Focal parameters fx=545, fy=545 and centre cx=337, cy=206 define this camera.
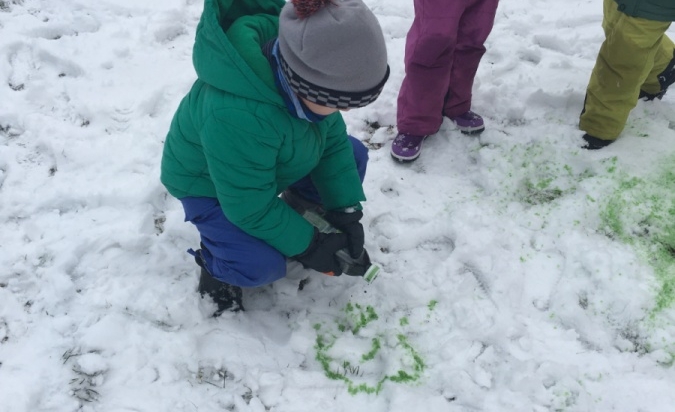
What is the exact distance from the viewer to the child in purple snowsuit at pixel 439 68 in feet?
8.14

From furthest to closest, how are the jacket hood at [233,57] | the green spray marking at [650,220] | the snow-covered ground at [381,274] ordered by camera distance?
the green spray marking at [650,220], the snow-covered ground at [381,274], the jacket hood at [233,57]

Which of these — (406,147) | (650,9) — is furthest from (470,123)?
(650,9)

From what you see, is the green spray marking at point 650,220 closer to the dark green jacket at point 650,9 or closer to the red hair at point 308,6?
the dark green jacket at point 650,9

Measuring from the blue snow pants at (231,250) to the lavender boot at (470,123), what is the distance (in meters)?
1.36

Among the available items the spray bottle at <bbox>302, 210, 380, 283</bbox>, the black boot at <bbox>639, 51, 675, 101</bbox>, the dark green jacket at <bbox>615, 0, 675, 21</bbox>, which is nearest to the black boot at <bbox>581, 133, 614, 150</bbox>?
the black boot at <bbox>639, 51, 675, 101</bbox>

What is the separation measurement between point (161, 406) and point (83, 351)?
0.38m

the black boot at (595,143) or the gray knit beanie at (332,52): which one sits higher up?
the gray knit beanie at (332,52)

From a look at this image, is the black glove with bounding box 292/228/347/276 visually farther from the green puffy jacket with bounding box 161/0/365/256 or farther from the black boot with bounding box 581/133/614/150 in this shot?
the black boot with bounding box 581/133/614/150

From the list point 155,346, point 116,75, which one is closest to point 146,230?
point 155,346

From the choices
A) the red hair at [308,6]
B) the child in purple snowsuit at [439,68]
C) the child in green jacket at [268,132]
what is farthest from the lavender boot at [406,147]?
the red hair at [308,6]

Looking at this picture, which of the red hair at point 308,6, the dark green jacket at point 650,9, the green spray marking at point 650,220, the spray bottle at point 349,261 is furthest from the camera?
the dark green jacket at point 650,9

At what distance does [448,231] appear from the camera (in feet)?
8.01

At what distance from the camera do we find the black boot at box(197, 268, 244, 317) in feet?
7.00

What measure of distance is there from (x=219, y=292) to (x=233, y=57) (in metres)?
0.98
